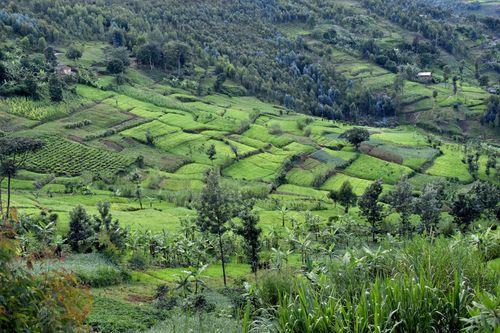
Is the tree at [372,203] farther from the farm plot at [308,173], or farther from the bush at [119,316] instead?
the bush at [119,316]

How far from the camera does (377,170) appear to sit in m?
105

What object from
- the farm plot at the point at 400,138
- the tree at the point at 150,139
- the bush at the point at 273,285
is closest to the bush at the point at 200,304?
the bush at the point at 273,285

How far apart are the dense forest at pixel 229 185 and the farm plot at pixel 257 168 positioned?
55 centimetres

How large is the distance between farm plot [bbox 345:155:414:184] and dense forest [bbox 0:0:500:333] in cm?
56

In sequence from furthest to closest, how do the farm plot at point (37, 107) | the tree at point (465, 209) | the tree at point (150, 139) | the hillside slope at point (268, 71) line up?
1. the hillside slope at point (268, 71)
2. the tree at point (150, 139)
3. the farm plot at point (37, 107)
4. the tree at point (465, 209)

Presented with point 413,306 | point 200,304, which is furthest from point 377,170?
point 413,306

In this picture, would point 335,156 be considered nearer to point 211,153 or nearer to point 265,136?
point 265,136

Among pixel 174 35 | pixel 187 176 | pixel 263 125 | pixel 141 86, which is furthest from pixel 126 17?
pixel 187 176

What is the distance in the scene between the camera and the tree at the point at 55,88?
4724 inches

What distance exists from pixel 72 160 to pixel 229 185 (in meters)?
32.3

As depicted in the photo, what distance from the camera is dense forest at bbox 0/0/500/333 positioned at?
1227 cm

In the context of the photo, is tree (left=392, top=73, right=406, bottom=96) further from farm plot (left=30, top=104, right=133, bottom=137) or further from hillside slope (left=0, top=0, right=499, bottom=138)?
farm plot (left=30, top=104, right=133, bottom=137)

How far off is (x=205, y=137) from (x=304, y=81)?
7115 cm

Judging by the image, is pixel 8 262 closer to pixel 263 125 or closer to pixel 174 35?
pixel 263 125
